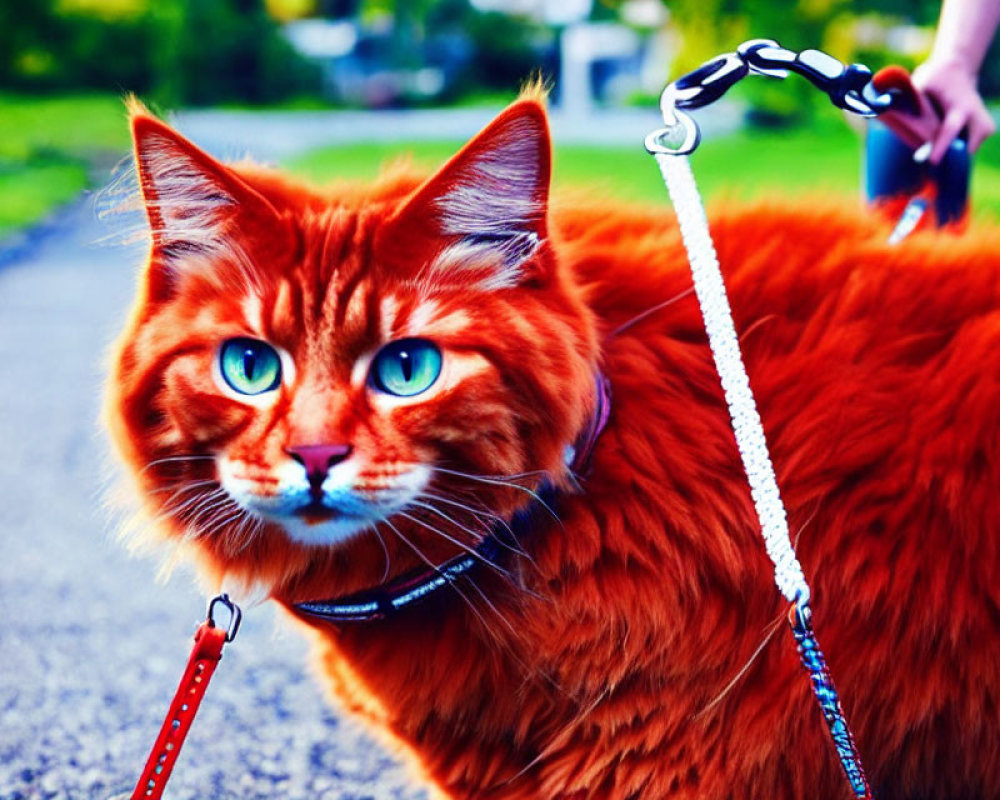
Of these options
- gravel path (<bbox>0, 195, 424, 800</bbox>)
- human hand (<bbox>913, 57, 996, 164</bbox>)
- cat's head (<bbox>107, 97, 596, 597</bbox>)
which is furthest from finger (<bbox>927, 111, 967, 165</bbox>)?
gravel path (<bbox>0, 195, 424, 800</bbox>)

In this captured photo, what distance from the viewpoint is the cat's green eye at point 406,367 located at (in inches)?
56.2

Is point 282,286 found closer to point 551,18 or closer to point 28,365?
point 28,365

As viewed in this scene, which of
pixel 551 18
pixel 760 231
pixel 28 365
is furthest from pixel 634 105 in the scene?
pixel 760 231

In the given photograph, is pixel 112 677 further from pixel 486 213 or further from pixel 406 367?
pixel 486 213

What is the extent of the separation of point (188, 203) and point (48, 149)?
464 inches

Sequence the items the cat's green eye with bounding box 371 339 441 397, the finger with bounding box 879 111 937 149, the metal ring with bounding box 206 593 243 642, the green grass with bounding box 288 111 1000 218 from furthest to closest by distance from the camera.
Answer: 1. the green grass with bounding box 288 111 1000 218
2. the finger with bounding box 879 111 937 149
3. the metal ring with bounding box 206 593 243 642
4. the cat's green eye with bounding box 371 339 441 397

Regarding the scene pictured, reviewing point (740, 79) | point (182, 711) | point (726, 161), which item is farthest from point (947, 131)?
point (726, 161)

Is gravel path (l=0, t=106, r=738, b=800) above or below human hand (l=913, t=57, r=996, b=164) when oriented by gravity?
below

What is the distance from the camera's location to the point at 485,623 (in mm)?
1503

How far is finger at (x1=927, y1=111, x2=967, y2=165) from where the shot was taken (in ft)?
6.59

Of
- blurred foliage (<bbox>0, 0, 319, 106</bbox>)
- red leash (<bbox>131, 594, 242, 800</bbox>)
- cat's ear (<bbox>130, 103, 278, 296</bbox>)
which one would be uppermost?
cat's ear (<bbox>130, 103, 278, 296</bbox>)

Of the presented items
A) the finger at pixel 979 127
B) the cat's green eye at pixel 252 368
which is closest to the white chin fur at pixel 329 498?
the cat's green eye at pixel 252 368

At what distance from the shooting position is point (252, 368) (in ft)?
4.76

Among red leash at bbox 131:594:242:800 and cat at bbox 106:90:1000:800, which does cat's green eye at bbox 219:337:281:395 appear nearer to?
cat at bbox 106:90:1000:800
